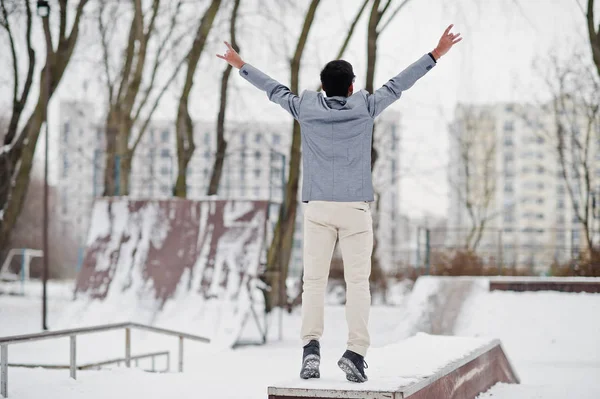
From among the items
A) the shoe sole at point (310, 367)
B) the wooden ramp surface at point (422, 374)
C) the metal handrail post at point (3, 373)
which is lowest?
the metal handrail post at point (3, 373)

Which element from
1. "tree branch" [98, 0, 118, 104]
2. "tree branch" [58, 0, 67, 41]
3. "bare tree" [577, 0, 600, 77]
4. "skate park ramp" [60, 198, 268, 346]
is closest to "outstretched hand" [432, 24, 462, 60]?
"skate park ramp" [60, 198, 268, 346]

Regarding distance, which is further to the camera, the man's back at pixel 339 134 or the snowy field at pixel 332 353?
the snowy field at pixel 332 353

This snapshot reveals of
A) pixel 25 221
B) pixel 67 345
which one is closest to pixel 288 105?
pixel 67 345

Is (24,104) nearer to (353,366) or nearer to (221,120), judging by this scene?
(221,120)

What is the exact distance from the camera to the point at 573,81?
2850cm

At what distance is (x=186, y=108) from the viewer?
22.0 meters

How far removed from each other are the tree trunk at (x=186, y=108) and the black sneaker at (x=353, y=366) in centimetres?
1617

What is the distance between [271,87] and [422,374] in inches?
83.9

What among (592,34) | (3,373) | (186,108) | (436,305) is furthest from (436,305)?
(3,373)

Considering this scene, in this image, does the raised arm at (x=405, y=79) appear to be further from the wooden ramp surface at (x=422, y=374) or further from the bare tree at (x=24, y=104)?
the bare tree at (x=24, y=104)

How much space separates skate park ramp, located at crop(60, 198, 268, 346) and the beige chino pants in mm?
9705

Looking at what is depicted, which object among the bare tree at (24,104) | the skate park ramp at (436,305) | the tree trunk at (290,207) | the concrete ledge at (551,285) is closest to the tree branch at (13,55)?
the bare tree at (24,104)

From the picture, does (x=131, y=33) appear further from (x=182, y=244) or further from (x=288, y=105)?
(x=288, y=105)

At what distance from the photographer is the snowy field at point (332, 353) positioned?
8.51m
